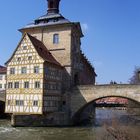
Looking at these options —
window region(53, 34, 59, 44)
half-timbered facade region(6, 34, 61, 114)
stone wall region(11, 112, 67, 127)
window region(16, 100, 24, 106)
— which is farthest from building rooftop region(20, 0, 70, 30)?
stone wall region(11, 112, 67, 127)

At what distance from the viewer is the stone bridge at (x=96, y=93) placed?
36600 millimetres

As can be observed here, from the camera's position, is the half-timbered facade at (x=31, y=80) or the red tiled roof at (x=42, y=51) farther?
→ the red tiled roof at (x=42, y=51)

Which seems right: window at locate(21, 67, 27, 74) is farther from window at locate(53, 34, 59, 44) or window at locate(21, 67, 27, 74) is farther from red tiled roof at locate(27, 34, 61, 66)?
window at locate(53, 34, 59, 44)

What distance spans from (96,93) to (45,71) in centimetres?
660

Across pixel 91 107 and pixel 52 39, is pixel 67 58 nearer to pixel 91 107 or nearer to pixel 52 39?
pixel 52 39

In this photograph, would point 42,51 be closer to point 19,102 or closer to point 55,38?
point 55,38

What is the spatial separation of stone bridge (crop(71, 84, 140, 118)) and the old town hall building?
40.3 inches

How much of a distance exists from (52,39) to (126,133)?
26214mm

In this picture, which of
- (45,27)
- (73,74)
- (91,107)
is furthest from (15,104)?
(91,107)

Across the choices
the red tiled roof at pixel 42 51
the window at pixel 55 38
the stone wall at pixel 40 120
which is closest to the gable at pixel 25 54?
the red tiled roof at pixel 42 51

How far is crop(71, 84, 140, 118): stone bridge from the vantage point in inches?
1441

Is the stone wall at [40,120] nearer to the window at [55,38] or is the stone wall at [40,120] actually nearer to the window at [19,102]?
the window at [19,102]

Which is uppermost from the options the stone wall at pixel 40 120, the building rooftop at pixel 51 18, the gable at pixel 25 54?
the building rooftop at pixel 51 18

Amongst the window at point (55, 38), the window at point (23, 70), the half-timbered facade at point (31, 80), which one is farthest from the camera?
the window at point (55, 38)
